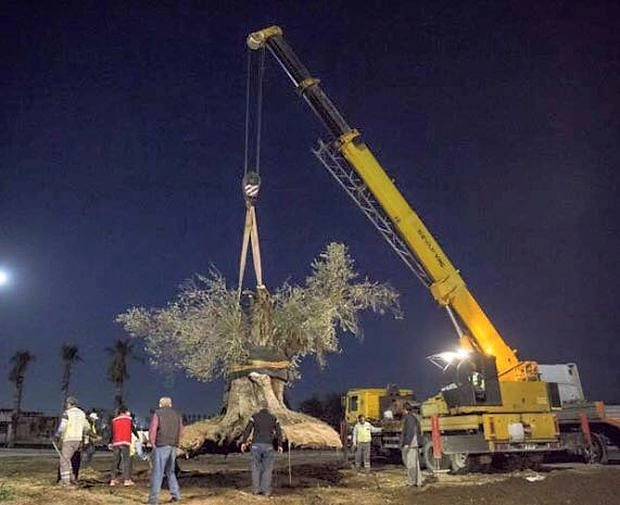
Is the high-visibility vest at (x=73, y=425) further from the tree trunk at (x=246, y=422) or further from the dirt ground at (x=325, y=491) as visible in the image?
the tree trunk at (x=246, y=422)

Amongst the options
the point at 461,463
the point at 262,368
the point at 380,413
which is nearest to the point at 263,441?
the point at 262,368

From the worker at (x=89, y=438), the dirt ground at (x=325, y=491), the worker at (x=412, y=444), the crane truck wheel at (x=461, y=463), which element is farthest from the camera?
the crane truck wheel at (x=461, y=463)

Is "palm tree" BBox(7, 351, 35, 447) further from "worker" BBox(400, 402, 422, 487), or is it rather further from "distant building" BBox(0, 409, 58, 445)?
"worker" BBox(400, 402, 422, 487)

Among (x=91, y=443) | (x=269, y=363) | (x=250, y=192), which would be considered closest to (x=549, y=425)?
(x=269, y=363)

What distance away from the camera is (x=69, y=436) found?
13758 millimetres

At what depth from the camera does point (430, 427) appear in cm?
2030

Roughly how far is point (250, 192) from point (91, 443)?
8.66 meters

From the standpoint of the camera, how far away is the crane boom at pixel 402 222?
20.1 meters

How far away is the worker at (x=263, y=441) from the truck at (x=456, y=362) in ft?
29.4

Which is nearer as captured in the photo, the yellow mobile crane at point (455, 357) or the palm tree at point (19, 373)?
the yellow mobile crane at point (455, 357)

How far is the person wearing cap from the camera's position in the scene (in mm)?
13734

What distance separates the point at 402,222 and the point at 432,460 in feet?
26.4

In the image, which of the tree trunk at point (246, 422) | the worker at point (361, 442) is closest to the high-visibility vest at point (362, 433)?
the worker at point (361, 442)

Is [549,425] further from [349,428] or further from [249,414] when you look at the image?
[249,414]
